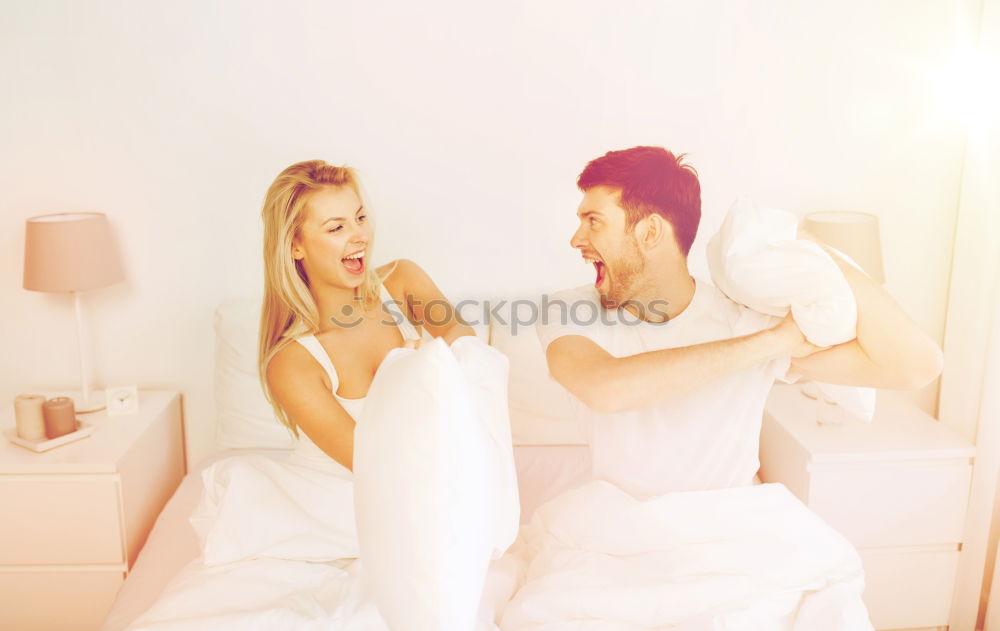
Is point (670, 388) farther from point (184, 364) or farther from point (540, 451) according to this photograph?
point (184, 364)

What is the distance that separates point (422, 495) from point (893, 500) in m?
1.60

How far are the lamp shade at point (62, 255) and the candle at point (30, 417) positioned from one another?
0.29m

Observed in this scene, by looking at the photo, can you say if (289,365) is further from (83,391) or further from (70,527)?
(83,391)

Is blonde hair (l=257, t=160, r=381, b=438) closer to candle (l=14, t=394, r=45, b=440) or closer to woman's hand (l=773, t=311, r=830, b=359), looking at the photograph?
candle (l=14, t=394, r=45, b=440)

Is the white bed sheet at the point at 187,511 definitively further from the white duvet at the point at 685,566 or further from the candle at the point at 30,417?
the white duvet at the point at 685,566

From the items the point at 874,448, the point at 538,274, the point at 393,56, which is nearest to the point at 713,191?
the point at 538,274

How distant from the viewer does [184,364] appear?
2.45 metres

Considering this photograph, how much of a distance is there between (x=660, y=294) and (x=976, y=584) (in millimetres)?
1342

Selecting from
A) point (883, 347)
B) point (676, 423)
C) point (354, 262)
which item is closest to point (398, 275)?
point (354, 262)

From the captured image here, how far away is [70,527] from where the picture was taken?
2.04 m

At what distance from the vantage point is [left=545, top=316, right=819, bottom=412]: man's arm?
4.54 ft

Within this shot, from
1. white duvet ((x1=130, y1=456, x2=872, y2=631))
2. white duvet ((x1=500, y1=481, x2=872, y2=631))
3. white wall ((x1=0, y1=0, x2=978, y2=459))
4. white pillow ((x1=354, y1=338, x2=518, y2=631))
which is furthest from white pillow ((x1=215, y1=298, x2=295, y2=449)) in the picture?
white pillow ((x1=354, y1=338, x2=518, y2=631))

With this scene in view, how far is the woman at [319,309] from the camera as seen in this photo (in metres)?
1.64

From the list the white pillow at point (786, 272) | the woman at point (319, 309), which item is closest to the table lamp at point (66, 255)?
the woman at point (319, 309)
